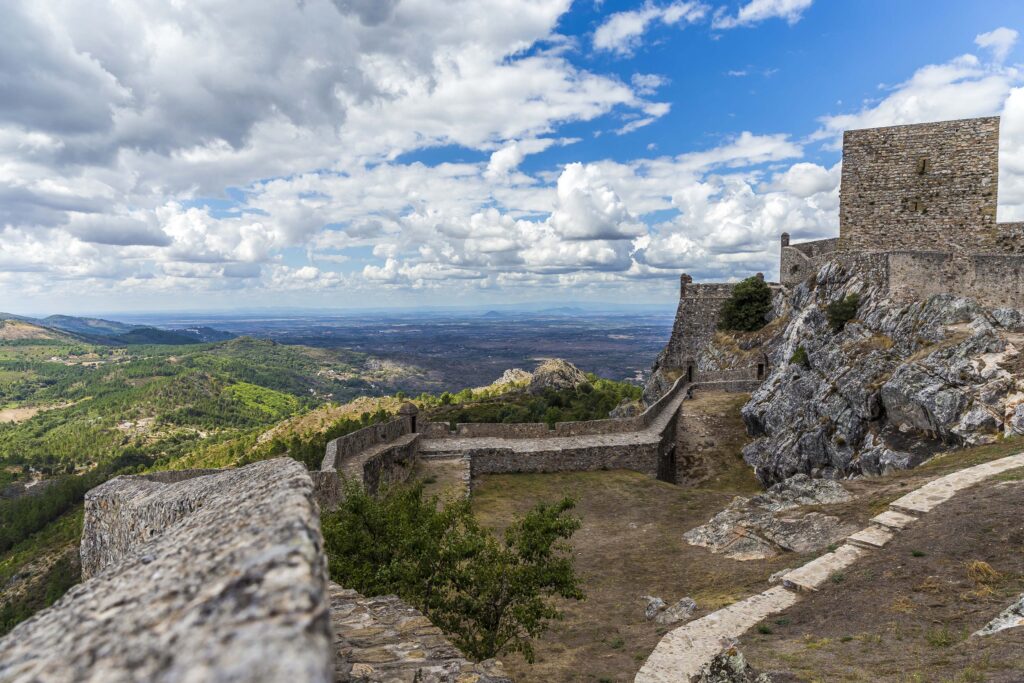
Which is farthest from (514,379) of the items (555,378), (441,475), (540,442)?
(441,475)

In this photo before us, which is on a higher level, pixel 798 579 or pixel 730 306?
pixel 730 306

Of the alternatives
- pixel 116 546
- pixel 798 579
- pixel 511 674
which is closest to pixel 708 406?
pixel 798 579

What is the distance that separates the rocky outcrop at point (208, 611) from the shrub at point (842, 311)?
2705 cm

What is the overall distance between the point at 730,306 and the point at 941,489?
95.9 feet

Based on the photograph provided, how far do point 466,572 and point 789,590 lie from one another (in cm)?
634

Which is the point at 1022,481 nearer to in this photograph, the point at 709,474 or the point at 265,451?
the point at 709,474

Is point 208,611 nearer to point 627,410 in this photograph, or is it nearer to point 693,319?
point 627,410

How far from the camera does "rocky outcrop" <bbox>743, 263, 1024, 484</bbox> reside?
1706cm

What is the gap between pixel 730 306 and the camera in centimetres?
4050

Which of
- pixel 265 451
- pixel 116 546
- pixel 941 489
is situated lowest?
pixel 265 451

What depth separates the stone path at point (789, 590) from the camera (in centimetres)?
867

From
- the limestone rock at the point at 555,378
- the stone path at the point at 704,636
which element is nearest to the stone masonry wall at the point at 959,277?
the stone path at the point at 704,636

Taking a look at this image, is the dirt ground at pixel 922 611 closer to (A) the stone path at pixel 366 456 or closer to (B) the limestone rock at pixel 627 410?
(A) the stone path at pixel 366 456

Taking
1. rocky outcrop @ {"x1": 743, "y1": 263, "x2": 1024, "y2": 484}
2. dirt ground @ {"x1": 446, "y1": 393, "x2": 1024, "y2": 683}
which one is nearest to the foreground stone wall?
dirt ground @ {"x1": 446, "y1": 393, "x2": 1024, "y2": 683}
